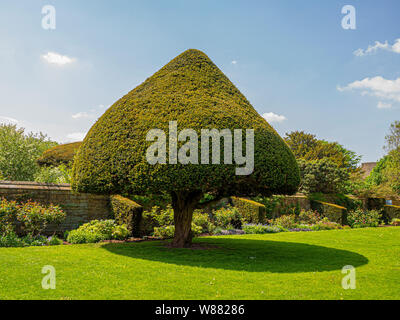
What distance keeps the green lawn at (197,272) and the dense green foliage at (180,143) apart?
6.11 feet

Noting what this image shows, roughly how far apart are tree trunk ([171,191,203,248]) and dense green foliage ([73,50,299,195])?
91 cm

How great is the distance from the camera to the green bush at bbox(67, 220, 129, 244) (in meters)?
12.0

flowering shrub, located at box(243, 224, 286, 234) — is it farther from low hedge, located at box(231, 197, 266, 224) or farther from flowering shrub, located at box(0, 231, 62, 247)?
flowering shrub, located at box(0, 231, 62, 247)

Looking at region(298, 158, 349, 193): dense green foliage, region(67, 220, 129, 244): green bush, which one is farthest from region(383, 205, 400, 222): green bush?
region(67, 220, 129, 244): green bush

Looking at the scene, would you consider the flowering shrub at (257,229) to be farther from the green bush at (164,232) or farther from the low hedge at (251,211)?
the green bush at (164,232)

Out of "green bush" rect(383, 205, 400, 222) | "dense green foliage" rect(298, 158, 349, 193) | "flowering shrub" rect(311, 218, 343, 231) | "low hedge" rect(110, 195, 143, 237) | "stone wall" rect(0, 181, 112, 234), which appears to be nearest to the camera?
"stone wall" rect(0, 181, 112, 234)

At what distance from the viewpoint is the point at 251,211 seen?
18.7 metres

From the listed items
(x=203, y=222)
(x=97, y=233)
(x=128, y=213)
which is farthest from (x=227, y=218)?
(x=97, y=233)

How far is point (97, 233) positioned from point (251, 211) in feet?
30.2
